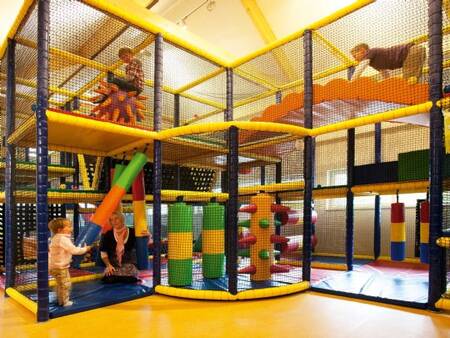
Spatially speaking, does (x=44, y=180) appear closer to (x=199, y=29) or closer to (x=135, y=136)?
(x=135, y=136)

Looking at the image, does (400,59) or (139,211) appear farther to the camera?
(139,211)

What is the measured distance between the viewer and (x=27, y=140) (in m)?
3.63

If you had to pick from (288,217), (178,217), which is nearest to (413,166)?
(288,217)

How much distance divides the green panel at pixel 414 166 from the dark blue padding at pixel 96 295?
3.16 metres

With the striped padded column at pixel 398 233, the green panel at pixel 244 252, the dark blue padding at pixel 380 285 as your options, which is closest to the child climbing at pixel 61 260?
the green panel at pixel 244 252

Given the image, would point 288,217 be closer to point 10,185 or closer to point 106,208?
point 106,208

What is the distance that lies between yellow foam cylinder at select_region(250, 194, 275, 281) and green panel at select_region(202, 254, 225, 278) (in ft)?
1.25

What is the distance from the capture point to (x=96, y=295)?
3.43 meters

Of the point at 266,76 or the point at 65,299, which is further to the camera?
the point at 266,76

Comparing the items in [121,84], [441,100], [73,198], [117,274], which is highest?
[121,84]

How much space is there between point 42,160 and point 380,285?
11.6ft

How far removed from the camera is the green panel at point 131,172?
3.63 meters

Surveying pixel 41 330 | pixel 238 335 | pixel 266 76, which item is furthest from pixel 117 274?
pixel 266 76

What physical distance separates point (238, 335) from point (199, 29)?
7.01 m
